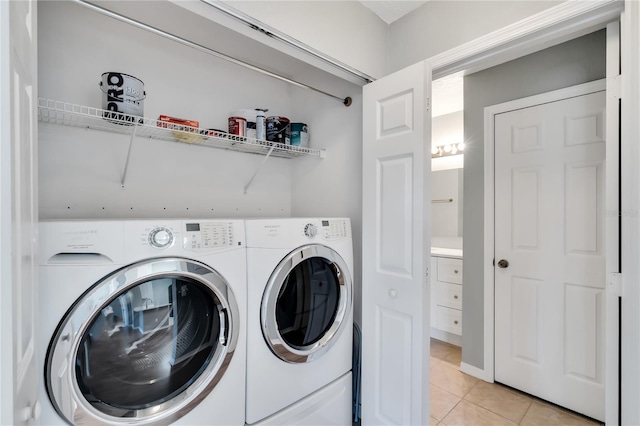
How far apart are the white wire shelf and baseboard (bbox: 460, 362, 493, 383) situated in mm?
2146

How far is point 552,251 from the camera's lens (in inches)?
77.9

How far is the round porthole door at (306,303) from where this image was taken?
1.25m

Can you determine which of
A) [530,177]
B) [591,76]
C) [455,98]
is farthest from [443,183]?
[591,76]

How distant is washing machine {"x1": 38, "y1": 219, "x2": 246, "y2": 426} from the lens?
80cm

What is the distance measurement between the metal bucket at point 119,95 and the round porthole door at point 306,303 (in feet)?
2.95

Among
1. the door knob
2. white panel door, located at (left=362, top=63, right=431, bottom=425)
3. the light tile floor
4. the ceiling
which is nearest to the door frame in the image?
white panel door, located at (left=362, top=63, right=431, bottom=425)

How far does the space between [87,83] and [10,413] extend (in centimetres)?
144

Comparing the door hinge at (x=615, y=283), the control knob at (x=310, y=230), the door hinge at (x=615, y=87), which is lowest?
the door hinge at (x=615, y=283)

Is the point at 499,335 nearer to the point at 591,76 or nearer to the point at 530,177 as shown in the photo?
the point at 530,177

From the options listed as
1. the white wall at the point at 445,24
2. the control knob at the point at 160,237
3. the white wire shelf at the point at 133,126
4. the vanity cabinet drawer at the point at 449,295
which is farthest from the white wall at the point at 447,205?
the control knob at the point at 160,237

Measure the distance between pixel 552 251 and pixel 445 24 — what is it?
5.37ft

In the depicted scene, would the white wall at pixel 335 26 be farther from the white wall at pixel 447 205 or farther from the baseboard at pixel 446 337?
the baseboard at pixel 446 337

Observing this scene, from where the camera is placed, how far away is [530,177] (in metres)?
2.06

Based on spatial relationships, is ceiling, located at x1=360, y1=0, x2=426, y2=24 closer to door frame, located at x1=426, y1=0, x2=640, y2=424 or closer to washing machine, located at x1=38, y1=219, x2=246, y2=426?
door frame, located at x1=426, y1=0, x2=640, y2=424
